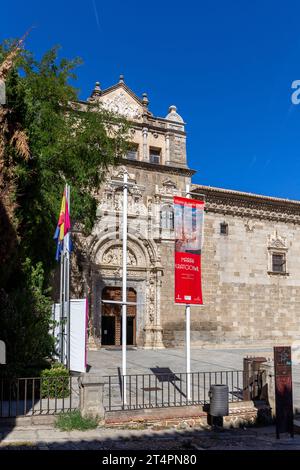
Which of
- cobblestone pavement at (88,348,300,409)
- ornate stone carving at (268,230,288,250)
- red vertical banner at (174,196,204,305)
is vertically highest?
ornate stone carving at (268,230,288,250)

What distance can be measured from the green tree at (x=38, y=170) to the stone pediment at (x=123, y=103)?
1868mm

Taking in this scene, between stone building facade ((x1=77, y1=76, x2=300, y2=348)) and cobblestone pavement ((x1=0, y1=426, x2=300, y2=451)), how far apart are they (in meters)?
12.9

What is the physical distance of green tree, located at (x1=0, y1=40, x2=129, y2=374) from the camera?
11.3 meters

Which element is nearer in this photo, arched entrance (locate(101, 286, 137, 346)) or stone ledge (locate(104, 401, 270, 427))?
stone ledge (locate(104, 401, 270, 427))

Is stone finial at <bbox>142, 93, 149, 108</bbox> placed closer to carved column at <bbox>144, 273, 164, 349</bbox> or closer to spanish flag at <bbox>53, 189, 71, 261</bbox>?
carved column at <bbox>144, 273, 164, 349</bbox>

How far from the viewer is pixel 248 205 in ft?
87.9

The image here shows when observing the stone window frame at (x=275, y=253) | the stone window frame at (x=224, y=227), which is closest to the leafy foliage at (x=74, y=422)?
the stone window frame at (x=224, y=227)

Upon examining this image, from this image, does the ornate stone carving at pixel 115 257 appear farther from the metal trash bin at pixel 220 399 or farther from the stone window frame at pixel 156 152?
the metal trash bin at pixel 220 399

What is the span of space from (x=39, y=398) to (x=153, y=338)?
12495 mm

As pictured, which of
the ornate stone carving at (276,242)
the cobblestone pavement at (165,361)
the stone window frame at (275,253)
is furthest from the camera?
the ornate stone carving at (276,242)

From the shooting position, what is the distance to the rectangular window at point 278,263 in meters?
27.2

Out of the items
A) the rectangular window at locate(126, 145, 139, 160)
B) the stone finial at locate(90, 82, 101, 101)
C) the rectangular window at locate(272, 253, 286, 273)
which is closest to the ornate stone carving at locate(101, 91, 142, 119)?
the stone finial at locate(90, 82, 101, 101)
